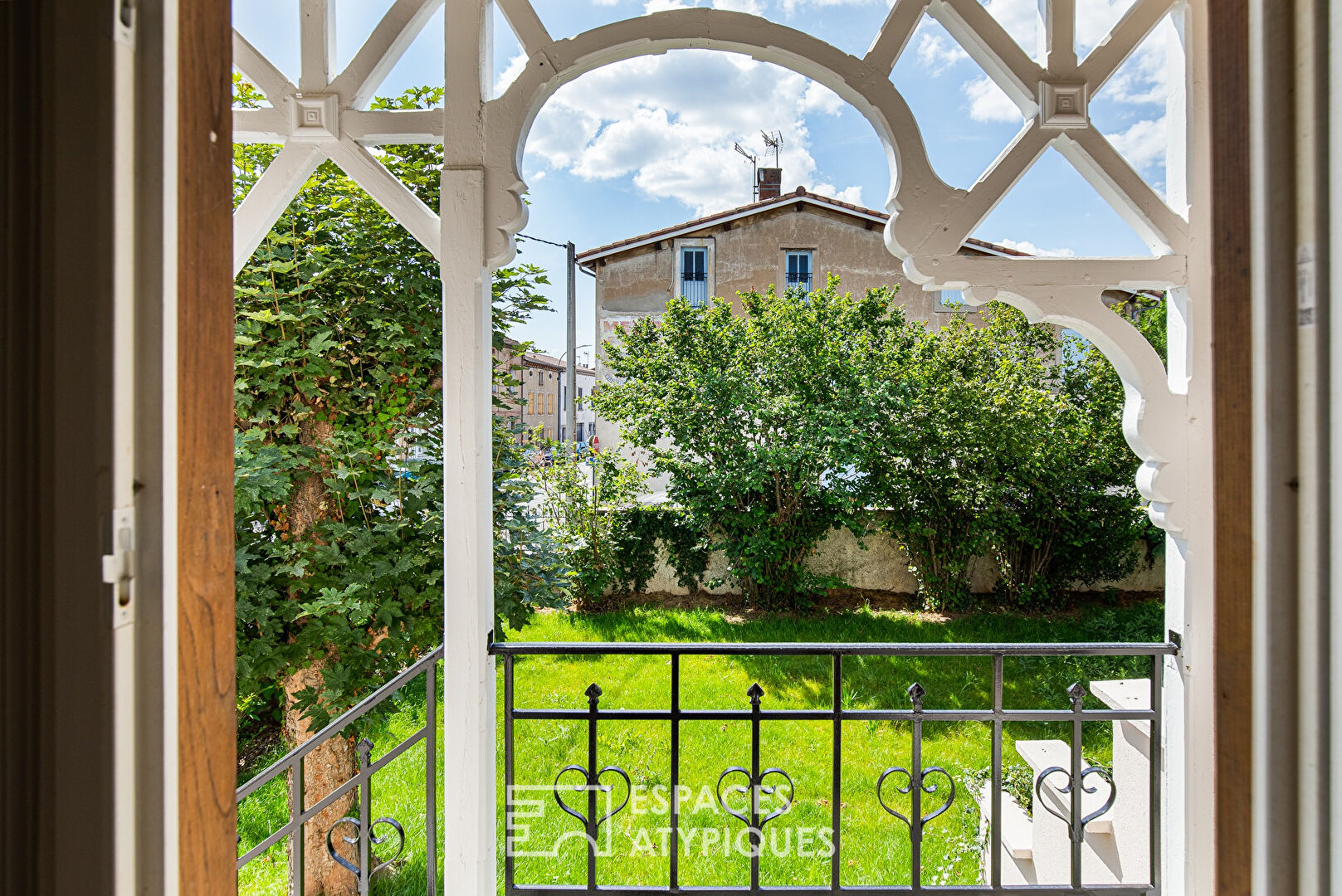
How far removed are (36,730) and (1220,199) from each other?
81 cm

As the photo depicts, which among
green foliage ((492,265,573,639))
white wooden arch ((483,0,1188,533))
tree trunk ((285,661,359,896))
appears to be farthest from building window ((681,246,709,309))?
white wooden arch ((483,0,1188,533))

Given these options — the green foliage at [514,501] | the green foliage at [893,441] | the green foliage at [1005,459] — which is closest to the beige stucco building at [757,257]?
the green foliage at [893,441]

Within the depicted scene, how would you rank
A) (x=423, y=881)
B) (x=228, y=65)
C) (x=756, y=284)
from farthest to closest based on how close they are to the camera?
(x=756, y=284)
(x=423, y=881)
(x=228, y=65)

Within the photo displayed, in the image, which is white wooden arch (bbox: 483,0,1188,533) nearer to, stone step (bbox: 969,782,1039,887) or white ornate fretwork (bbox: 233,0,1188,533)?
white ornate fretwork (bbox: 233,0,1188,533)

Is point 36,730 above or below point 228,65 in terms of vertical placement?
below

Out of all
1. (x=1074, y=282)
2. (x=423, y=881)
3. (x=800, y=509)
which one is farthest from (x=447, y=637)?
(x=800, y=509)

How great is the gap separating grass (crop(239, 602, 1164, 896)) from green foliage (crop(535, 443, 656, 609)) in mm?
357

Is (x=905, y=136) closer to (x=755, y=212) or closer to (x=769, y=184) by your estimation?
(x=755, y=212)

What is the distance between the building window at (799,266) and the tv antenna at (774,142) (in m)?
1.60

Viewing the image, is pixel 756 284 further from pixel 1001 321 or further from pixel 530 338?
pixel 530 338

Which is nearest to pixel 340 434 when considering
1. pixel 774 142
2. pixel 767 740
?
pixel 767 740

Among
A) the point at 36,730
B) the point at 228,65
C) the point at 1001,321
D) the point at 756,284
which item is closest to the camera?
the point at 36,730

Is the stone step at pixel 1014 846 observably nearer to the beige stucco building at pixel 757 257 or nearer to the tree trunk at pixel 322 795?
the tree trunk at pixel 322 795

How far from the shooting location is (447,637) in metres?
1.38
